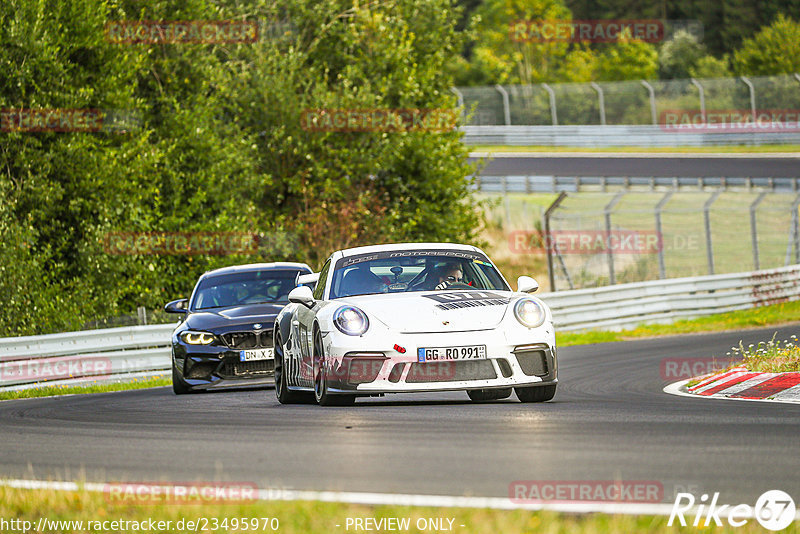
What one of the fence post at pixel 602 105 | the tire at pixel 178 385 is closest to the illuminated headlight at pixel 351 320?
the tire at pixel 178 385

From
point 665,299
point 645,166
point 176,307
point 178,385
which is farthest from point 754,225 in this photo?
point 645,166

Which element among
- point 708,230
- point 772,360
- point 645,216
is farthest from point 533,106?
point 772,360

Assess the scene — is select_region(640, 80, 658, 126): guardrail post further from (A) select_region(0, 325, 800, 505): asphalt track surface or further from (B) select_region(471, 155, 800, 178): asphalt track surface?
(A) select_region(0, 325, 800, 505): asphalt track surface

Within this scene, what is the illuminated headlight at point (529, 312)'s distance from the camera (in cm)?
970

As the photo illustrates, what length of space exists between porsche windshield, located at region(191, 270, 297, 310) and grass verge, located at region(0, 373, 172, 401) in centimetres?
234

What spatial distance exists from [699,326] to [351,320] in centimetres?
1595

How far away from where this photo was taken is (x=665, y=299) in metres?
25.5

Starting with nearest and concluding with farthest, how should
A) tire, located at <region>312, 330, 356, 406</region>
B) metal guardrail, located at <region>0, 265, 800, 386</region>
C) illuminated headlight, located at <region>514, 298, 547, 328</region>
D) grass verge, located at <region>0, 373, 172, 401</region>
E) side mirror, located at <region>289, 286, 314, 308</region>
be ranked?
illuminated headlight, located at <region>514, 298, 547, 328</region>
tire, located at <region>312, 330, 356, 406</region>
side mirror, located at <region>289, 286, 314, 308</region>
grass verge, located at <region>0, 373, 172, 401</region>
metal guardrail, located at <region>0, 265, 800, 386</region>

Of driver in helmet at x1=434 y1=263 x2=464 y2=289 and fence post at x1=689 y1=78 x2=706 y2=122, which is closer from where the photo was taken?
driver in helmet at x1=434 y1=263 x2=464 y2=289

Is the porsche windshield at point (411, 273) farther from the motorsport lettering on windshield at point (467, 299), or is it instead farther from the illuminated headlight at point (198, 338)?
the illuminated headlight at point (198, 338)

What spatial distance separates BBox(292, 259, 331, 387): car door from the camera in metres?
10.3

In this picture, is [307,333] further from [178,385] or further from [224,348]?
[178,385]

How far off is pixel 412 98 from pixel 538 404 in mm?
22578

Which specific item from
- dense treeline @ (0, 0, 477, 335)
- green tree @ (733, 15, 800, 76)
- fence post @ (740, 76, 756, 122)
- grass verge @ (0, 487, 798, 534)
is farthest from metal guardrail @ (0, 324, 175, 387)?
green tree @ (733, 15, 800, 76)
